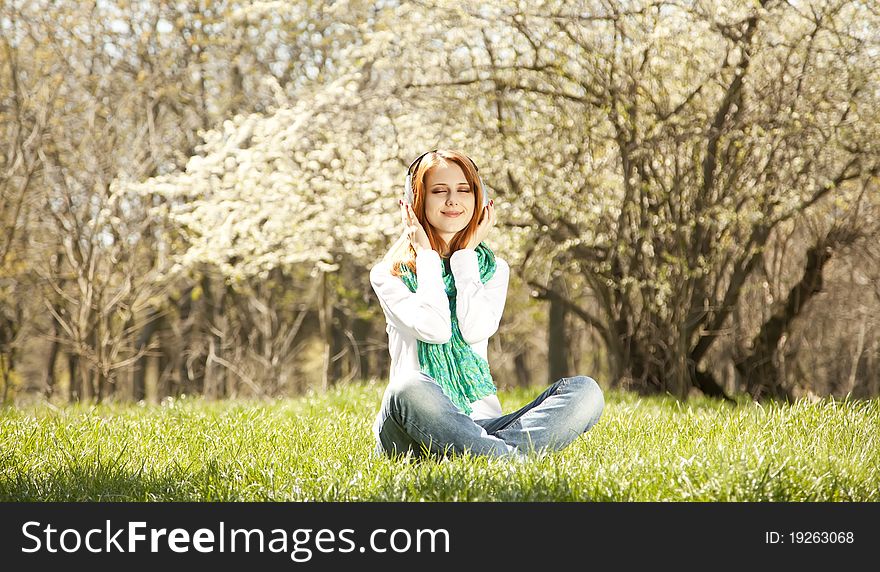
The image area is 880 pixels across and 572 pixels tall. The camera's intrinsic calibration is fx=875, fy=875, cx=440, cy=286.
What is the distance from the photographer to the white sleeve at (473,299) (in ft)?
11.3

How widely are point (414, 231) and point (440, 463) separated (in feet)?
3.11

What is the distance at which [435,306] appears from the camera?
131 inches

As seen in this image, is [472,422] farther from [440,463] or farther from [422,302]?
[422,302]

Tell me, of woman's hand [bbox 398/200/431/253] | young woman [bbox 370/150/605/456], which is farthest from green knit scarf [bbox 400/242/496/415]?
woman's hand [bbox 398/200/431/253]

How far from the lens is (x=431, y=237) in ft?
11.8

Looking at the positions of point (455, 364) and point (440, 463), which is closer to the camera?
point (440, 463)

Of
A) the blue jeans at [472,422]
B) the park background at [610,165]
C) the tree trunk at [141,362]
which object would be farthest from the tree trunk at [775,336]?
the tree trunk at [141,362]

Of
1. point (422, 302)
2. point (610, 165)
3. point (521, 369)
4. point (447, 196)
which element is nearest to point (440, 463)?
point (422, 302)

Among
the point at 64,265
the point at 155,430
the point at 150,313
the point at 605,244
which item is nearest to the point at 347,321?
the point at 150,313
